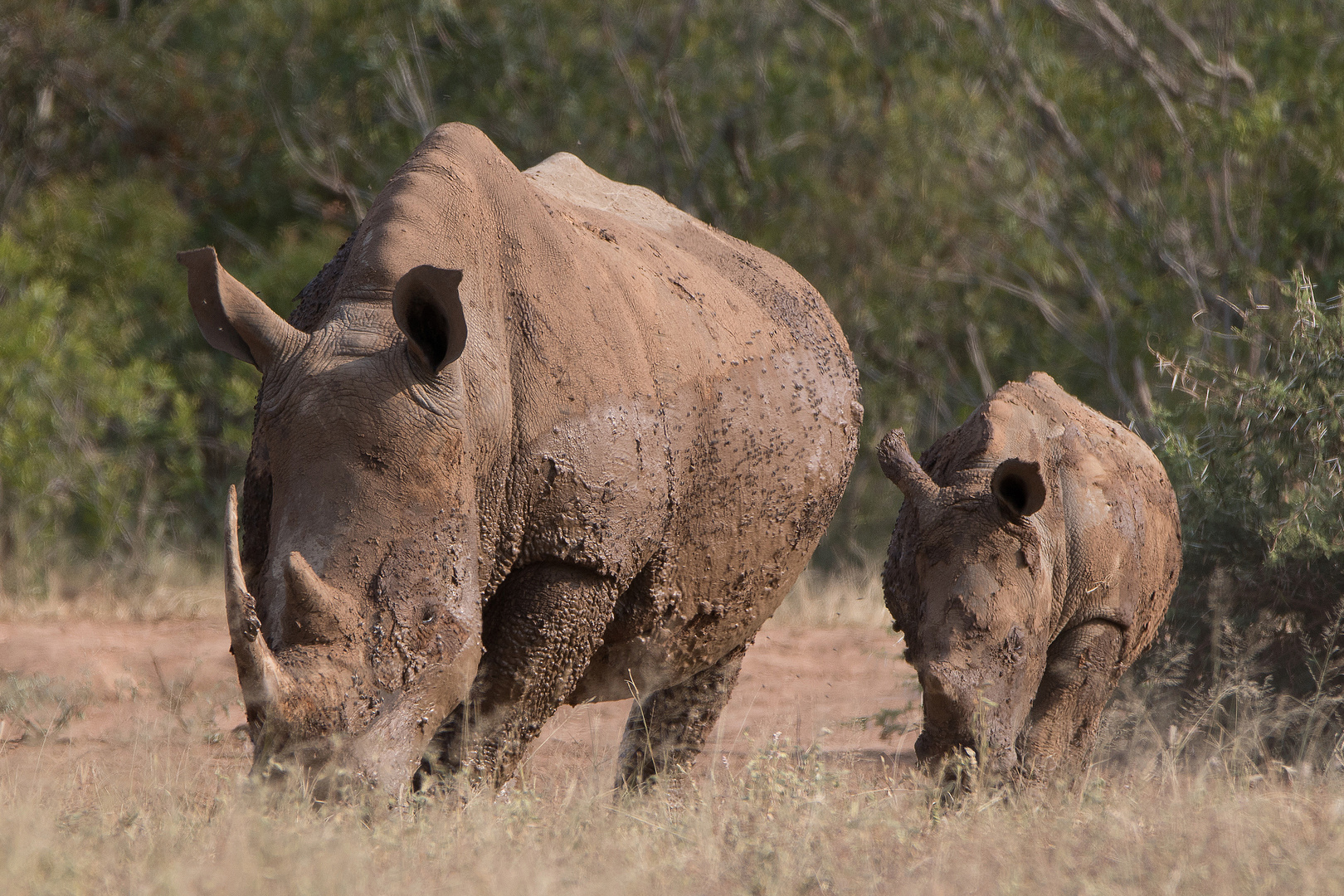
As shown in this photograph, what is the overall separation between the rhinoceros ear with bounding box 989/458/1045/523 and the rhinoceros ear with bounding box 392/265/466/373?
2.19 m

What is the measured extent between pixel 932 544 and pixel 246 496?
2512 millimetres

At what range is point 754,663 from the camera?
33.5 feet

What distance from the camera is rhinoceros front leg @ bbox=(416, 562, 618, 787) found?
437 cm

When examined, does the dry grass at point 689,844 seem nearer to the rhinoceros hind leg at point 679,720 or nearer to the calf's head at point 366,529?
the calf's head at point 366,529

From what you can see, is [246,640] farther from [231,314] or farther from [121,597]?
[121,597]

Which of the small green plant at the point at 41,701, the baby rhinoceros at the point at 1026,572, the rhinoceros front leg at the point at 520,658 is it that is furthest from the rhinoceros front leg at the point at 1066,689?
the small green plant at the point at 41,701

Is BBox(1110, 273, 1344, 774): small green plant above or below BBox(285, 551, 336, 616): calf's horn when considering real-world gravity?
below

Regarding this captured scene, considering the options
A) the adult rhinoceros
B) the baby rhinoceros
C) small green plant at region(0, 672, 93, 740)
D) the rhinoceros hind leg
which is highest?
the adult rhinoceros

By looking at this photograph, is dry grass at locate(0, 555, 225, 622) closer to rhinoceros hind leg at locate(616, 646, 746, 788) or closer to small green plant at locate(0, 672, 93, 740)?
small green plant at locate(0, 672, 93, 740)

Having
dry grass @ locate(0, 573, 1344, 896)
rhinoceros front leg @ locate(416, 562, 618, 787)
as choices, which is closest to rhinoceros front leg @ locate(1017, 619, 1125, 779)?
dry grass @ locate(0, 573, 1344, 896)

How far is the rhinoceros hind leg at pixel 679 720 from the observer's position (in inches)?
260

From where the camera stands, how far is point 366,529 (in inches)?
151

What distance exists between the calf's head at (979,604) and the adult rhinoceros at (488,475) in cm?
56

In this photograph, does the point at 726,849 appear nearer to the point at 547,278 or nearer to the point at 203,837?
the point at 203,837
